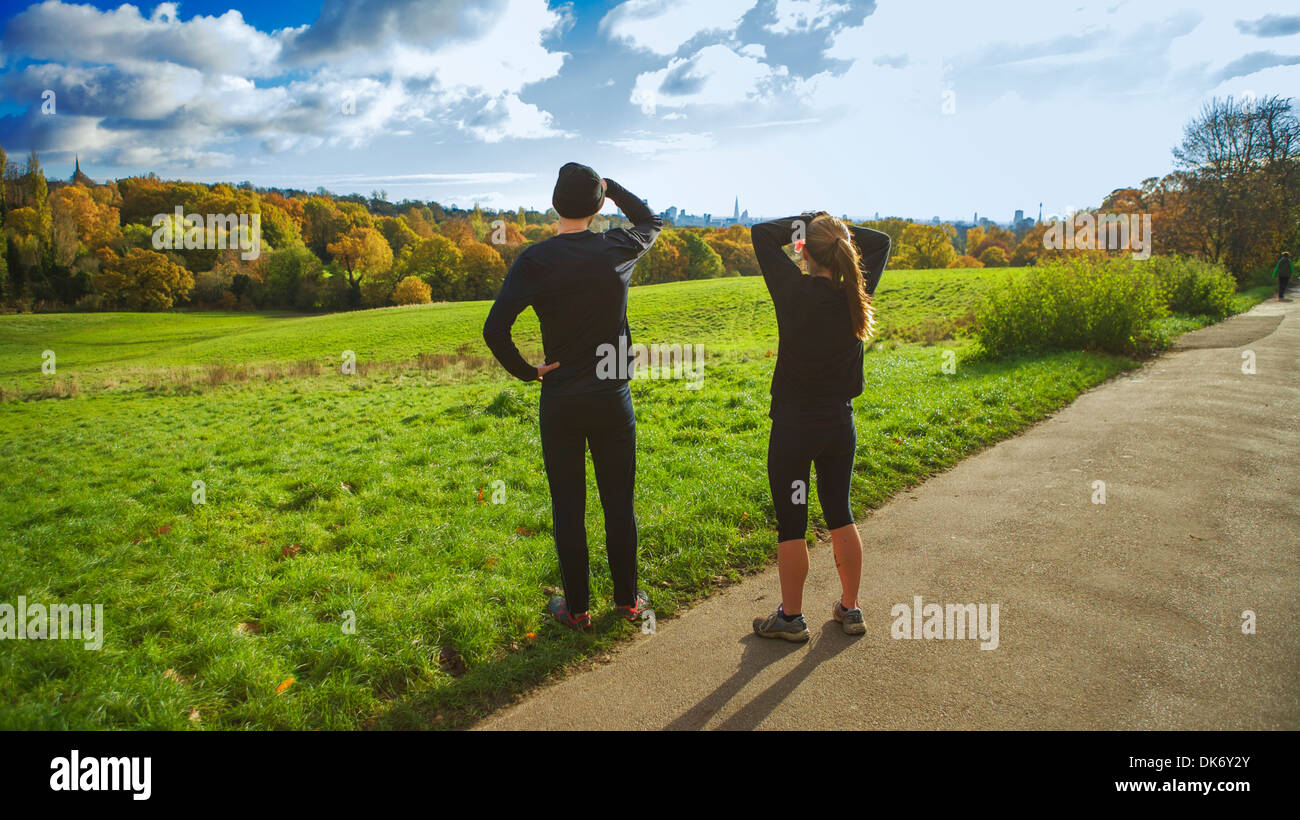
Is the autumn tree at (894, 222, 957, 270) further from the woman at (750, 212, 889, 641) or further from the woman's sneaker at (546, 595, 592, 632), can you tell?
the woman's sneaker at (546, 595, 592, 632)

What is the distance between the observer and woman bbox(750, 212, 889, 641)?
3893 millimetres

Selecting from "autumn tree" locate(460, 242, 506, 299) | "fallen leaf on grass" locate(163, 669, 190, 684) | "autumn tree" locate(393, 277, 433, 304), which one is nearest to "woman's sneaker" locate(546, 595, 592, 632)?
"fallen leaf on grass" locate(163, 669, 190, 684)

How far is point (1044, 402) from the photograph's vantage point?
426 inches

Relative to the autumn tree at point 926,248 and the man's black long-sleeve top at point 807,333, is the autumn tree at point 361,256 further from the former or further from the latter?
the man's black long-sleeve top at point 807,333

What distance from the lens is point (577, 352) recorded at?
4.08 meters

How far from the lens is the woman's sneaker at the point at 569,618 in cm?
441

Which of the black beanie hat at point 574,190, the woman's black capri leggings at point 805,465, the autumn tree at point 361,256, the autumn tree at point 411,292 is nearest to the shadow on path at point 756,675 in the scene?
the woman's black capri leggings at point 805,465

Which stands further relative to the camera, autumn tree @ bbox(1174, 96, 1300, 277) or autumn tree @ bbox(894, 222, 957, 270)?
autumn tree @ bbox(894, 222, 957, 270)

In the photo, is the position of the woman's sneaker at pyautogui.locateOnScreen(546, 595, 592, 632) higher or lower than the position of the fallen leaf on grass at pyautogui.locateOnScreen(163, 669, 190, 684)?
higher

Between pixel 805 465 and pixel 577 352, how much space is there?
1.66 metres

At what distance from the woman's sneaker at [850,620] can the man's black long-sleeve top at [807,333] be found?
4.95 feet

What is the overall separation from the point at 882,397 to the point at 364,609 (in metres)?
9.11
